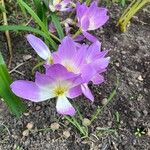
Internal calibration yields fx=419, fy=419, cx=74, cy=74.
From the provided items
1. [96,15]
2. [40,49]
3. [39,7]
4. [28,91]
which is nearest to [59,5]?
[39,7]

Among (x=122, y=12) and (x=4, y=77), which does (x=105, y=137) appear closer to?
(x=4, y=77)

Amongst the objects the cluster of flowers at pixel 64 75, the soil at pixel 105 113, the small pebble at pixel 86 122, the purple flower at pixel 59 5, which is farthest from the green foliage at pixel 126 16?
the cluster of flowers at pixel 64 75

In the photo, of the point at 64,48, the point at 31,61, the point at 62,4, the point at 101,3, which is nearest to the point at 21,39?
the point at 31,61

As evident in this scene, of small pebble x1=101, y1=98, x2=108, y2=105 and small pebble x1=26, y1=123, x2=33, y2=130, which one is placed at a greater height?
A: small pebble x1=101, y1=98, x2=108, y2=105

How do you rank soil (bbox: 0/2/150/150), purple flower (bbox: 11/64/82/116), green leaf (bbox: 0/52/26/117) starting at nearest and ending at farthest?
purple flower (bbox: 11/64/82/116) < green leaf (bbox: 0/52/26/117) < soil (bbox: 0/2/150/150)

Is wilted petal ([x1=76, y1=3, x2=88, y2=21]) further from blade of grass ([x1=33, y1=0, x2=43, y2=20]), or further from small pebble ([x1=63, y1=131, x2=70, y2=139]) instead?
small pebble ([x1=63, y1=131, x2=70, y2=139])

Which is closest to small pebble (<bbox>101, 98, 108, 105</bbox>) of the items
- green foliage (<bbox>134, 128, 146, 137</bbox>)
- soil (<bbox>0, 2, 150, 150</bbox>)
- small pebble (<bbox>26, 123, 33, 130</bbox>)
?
soil (<bbox>0, 2, 150, 150</bbox>)

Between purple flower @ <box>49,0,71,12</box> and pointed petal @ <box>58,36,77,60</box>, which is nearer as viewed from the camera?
pointed petal @ <box>58,36,77,60</box>
